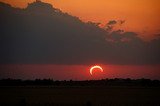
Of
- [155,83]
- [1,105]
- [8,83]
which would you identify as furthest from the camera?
[155,83]

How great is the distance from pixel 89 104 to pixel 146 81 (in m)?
133

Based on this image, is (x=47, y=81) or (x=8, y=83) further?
(x=47, y=81)

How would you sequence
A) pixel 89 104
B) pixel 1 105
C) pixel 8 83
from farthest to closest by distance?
1. pixel 8 83
2. pixel 1 105
3. pixel 89 104

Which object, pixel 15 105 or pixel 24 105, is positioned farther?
pixel 15 105

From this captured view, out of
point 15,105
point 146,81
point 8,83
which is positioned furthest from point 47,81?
point 15,105

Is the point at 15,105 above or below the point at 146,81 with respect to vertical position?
below

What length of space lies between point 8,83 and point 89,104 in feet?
378

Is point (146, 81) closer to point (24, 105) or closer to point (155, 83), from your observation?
point (155, 83)

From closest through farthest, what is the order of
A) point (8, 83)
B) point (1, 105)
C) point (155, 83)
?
point (1, 105) → point (8, 83) → point (155, 83)

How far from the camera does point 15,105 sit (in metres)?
23.6

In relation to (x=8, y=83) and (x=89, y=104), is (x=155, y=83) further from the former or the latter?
(x=89, y=104)

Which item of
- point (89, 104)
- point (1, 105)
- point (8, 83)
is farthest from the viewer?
point (8, 83)

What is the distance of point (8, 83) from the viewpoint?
435 feet

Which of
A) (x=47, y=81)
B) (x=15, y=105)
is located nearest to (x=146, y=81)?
(x=47, y=81)
